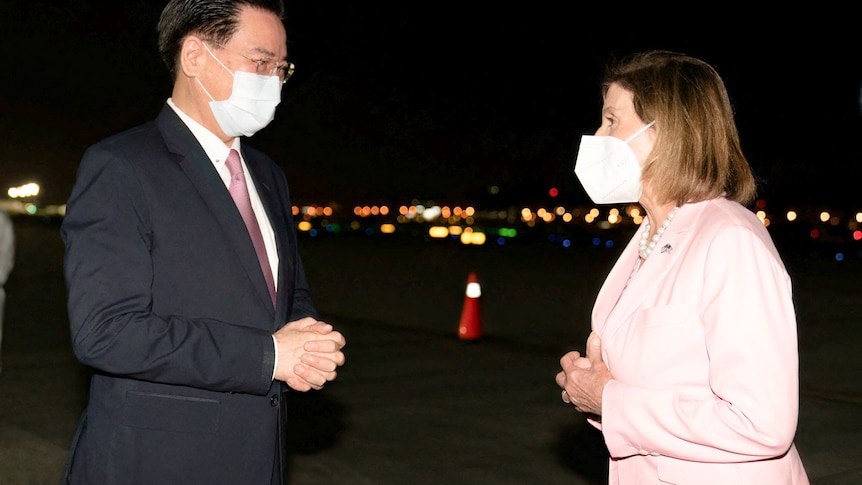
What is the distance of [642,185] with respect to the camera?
3.15 m

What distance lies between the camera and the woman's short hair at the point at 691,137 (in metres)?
2.94

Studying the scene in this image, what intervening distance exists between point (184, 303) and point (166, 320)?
10cm

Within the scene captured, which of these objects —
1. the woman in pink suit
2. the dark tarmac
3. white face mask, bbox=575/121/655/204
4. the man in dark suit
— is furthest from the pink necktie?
the dark tarmac

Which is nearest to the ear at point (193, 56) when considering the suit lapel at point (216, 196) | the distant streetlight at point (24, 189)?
the suit lapel at point (216, 196)

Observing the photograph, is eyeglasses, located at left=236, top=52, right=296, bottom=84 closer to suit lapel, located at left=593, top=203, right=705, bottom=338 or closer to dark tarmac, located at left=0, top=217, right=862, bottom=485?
suit lapel, located at left=593, top=203, right=705, bottom=338

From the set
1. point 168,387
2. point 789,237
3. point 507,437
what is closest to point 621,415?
point 168,387

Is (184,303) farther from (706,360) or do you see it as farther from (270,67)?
(706,360)

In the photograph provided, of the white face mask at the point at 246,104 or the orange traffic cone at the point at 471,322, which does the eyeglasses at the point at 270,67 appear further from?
the orange traffic cone at the point at 471,322

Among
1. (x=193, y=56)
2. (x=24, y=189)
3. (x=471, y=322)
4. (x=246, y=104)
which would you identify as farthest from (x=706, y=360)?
(x=24, y=189)

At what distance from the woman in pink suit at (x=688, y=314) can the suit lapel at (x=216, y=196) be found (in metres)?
1.01

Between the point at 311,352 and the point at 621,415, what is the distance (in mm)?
906

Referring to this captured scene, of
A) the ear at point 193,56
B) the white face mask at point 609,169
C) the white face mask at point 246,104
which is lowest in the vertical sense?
the white face mask at point 609,169

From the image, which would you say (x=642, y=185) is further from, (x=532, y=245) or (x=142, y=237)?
(x=532, y=245)

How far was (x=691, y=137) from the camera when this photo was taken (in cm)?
295
